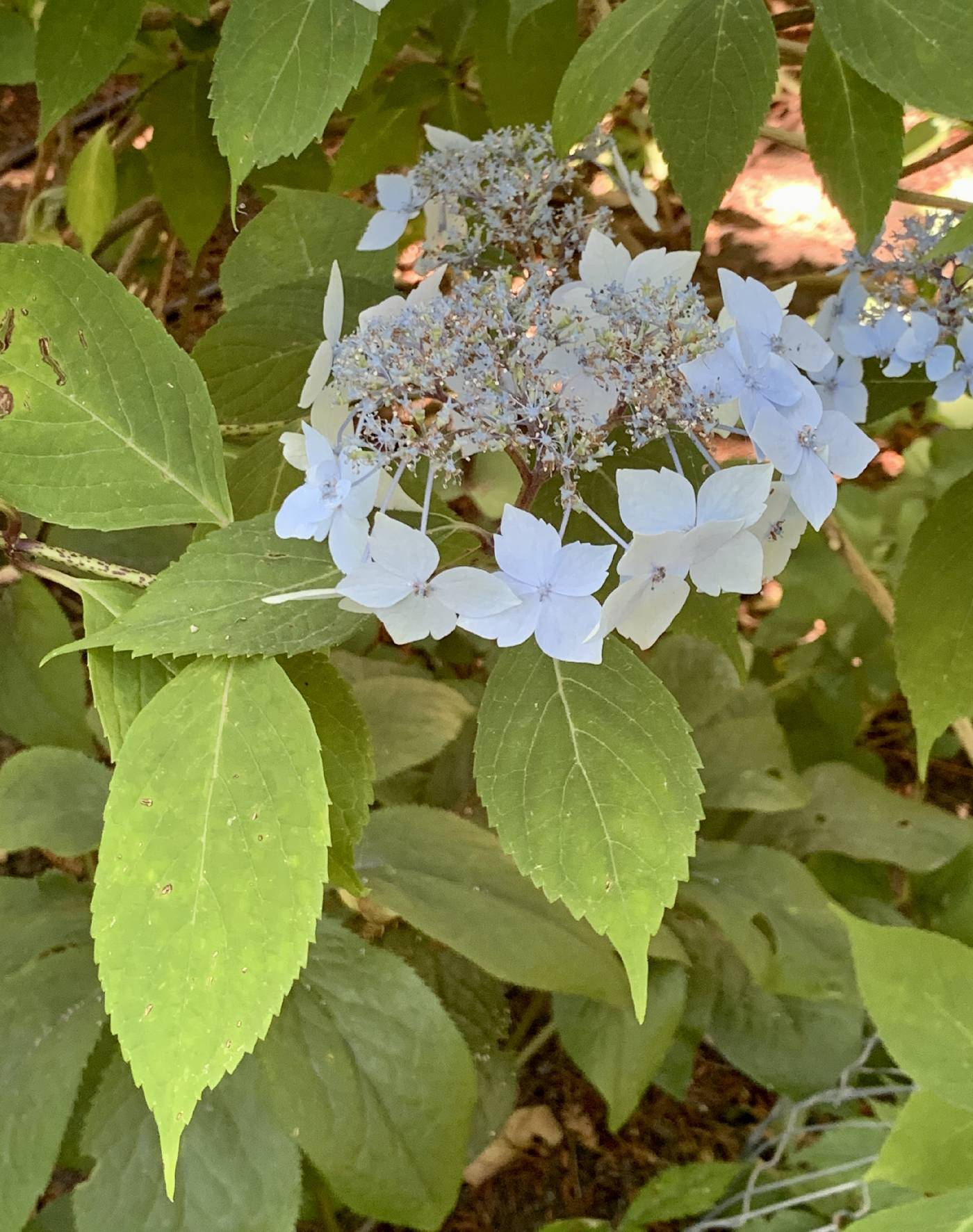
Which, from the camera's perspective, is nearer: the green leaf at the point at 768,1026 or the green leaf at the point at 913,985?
the green leaf at the point at 913,985

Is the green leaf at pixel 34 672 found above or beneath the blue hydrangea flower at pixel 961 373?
beneath

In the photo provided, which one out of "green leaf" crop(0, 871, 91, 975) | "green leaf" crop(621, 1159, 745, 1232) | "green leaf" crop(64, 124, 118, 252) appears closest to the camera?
"green leaf" crop(0, 871, 91, 975)

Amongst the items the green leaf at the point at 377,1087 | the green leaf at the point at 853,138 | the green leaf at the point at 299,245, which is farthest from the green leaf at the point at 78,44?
the green leaf at the point at 377,1087

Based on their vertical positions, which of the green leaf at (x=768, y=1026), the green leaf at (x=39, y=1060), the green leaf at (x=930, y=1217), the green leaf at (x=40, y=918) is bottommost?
the green leaf at (x=768, y=1026)

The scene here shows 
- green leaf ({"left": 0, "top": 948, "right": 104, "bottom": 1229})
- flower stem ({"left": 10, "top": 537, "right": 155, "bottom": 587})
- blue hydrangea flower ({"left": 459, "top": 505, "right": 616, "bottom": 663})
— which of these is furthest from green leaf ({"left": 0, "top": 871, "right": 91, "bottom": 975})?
blue hydrangea flower ({"left": 459, "top": 505, "right": 616, "bottom": 663})

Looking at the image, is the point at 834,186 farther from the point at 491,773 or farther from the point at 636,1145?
the point at 636,1145

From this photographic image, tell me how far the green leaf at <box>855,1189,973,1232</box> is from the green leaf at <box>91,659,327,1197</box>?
36 centimetres

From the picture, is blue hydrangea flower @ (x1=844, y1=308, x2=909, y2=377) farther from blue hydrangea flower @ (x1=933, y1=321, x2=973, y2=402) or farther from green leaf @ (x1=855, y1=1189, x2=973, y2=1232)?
green leaf @ (x1=855, y1=1189, x2=973, y2=1232)

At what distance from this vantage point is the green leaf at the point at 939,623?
64cm

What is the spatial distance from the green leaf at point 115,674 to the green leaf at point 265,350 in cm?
19

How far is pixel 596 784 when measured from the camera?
1.47 ft

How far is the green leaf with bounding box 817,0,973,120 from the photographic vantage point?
0.47 m

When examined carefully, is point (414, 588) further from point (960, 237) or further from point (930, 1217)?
point (930, 1217)

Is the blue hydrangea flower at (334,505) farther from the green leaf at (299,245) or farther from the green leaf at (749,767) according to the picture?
the green leaf at (749,767)
